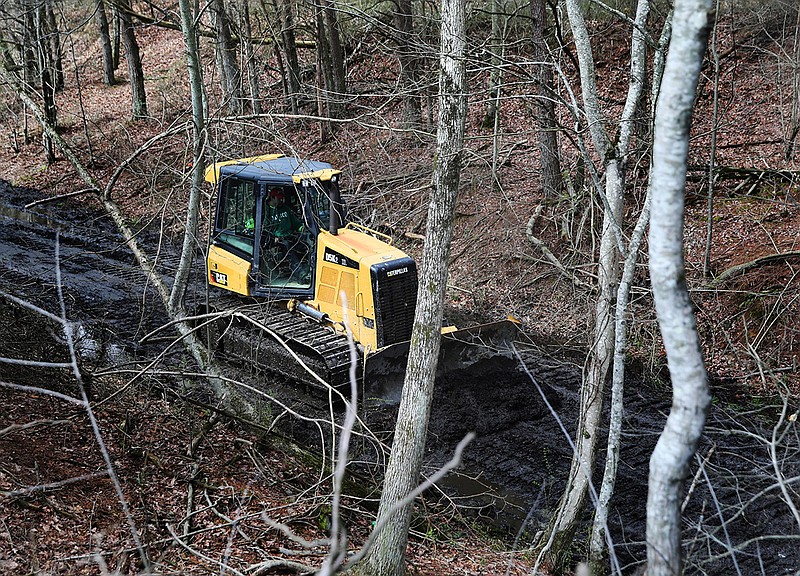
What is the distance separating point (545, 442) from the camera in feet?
30.7

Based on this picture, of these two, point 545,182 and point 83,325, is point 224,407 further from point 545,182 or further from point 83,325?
point 545,182

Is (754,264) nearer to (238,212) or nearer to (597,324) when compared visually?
(597,324)

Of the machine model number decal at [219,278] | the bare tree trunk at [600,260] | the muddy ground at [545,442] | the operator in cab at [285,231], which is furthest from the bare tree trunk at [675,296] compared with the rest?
the machine model number decal at [219,278]

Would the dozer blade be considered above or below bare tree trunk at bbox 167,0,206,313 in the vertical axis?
below

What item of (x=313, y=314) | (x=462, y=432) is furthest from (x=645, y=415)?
(x=313, y=314)

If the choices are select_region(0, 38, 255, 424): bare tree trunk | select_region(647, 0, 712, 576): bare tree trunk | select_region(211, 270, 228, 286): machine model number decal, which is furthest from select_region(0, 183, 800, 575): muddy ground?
select_region(647, 0, 712, 576): bare tree trunk

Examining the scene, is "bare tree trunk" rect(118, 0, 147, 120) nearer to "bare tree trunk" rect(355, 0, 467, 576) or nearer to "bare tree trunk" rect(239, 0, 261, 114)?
"bare tree trunk" rect(239, 0, 261, 114)

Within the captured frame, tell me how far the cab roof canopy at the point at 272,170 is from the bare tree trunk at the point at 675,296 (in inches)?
268

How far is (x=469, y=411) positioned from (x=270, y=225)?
3949 mm

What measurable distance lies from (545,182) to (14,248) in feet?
40.1

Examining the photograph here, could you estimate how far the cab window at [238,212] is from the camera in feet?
35.4

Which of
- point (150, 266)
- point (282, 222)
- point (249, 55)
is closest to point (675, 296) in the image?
point (150, 266)

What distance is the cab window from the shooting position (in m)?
10.8

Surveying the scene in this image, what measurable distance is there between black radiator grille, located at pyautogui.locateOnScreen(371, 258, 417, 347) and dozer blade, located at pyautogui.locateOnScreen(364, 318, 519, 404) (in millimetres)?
344
